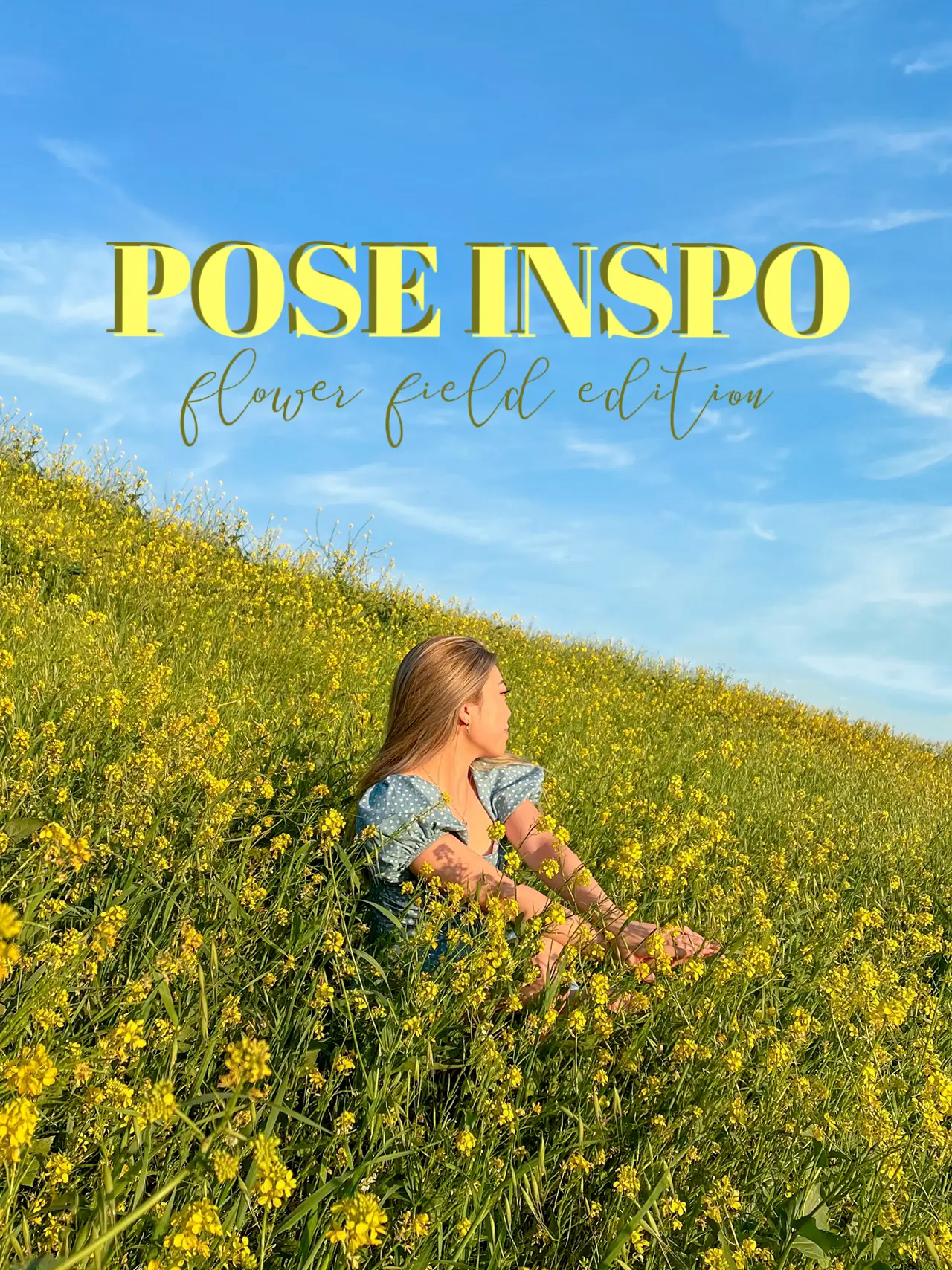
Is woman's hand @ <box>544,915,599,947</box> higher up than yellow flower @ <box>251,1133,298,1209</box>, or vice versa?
woman's hand @ <box>544,915,599,947</box>

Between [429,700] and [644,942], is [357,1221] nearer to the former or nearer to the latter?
[644,942]

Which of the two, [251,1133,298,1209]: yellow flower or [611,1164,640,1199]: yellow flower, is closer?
[251,1133,298,1209]: yellow flower

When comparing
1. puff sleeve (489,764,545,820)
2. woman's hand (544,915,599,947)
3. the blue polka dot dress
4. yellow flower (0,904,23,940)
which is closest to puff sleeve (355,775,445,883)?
the blue polka dot dress

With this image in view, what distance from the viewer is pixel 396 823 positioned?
3.64m

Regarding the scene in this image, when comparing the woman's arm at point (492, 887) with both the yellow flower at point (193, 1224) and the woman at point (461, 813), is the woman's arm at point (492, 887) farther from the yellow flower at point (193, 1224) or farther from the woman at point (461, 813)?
the yellow flower at point (193, 1224)

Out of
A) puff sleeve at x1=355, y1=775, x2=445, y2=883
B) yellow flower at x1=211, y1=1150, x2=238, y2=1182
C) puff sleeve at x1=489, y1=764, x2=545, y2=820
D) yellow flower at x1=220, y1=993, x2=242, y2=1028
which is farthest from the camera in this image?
puff sleeve at x1=489, y1=764, x2=545, y2=820

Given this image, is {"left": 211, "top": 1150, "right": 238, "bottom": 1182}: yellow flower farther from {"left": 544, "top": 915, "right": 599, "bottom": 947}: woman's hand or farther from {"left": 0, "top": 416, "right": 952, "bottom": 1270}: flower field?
{"left": 544, "top": 915, "right": 599, "bottom": 947}: woman's hand

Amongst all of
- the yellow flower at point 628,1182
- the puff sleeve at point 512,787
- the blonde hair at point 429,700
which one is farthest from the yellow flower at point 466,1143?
the puff sleeve at point 512,787

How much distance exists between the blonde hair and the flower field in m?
0.37

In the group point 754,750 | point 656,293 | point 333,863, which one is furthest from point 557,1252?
point 754,750

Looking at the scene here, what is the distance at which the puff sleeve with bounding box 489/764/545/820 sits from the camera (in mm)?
4473

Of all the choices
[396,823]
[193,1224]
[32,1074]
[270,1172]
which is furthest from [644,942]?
[32,1074]

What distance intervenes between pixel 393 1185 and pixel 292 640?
600 cm

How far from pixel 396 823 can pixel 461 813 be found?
60cm
